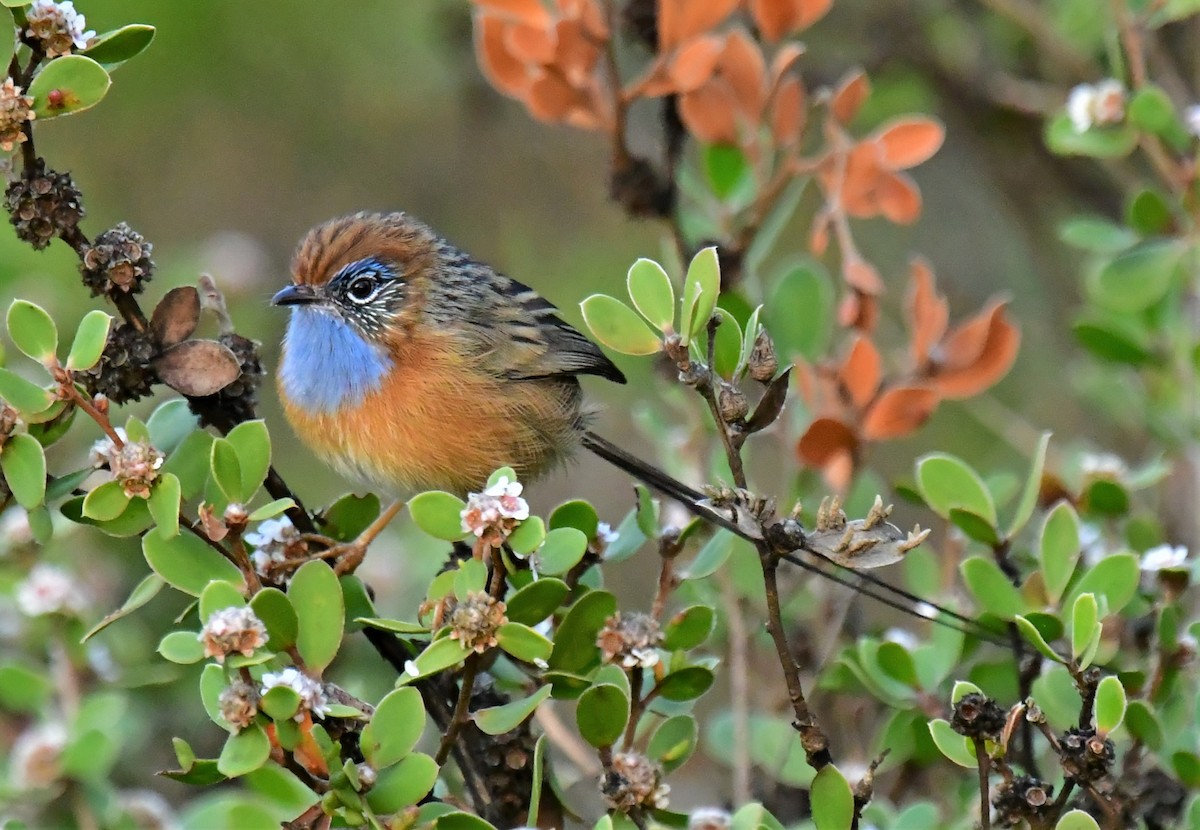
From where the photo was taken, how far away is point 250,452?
238 cm

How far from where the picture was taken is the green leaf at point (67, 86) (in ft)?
7.54

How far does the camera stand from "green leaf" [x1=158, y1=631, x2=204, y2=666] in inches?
82.0

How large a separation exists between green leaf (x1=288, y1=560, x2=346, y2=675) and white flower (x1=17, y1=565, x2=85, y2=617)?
119 cm

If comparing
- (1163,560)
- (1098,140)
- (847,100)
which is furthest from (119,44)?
(1098,140)

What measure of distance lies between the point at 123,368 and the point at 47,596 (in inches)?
33.7

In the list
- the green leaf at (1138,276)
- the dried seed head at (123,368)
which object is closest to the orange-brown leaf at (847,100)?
the green leaf at (1138,276)

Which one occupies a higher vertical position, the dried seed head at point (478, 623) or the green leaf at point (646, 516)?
the dried seed head at point (478, 623)

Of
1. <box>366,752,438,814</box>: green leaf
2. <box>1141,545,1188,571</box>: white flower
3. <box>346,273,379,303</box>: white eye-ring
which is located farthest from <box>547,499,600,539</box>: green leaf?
<box>346,273,379,303</box>: white eye-ring

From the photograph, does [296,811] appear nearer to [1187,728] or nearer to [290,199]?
[1187,728]

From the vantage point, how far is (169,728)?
13.1 feet

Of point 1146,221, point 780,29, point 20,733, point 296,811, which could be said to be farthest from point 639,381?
point 296,811

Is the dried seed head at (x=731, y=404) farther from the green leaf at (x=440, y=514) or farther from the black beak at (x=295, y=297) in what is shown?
the black beak at (x=295, y=297)

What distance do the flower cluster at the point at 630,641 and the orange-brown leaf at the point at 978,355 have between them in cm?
127

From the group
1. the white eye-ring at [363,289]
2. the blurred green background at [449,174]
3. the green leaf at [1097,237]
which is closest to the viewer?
the green leaf at [1097,237]
